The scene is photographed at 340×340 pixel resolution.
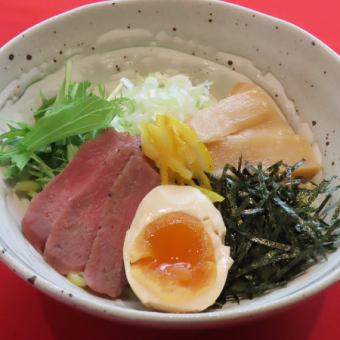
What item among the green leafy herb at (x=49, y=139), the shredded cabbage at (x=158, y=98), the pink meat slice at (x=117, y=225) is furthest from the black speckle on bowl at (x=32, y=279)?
the shredded cabbage at (x=158, y=98)

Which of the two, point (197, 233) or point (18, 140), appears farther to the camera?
point (18, 140)

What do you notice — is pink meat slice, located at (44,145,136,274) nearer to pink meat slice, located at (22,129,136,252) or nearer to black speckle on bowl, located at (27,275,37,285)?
pink meat slice, located at (22,129,136,252)

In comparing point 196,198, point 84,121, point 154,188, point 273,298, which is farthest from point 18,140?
point 273,298

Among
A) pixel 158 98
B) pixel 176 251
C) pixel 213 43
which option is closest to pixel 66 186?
pixel 176 251

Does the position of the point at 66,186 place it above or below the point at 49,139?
below

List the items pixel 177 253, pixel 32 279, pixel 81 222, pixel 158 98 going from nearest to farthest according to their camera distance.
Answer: pixel 32 279
pixel 177 253
pixel 81 222
pixel 158 98

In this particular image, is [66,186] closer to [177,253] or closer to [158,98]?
[177,253]

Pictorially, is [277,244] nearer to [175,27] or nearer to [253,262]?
[253,262]
